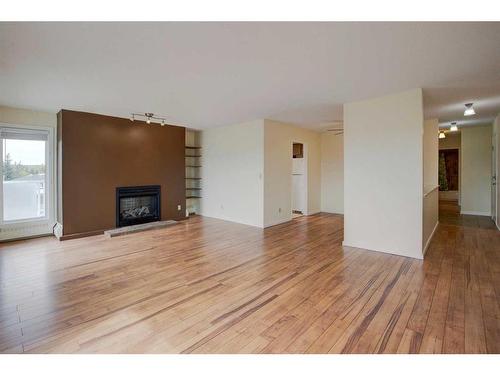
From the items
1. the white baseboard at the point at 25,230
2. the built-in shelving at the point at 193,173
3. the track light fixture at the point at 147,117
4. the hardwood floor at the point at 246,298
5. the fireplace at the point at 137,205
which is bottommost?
the hardwood floor at the point at 246,298

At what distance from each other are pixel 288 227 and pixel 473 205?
5.46 m

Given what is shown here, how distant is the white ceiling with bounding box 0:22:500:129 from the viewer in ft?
6.75

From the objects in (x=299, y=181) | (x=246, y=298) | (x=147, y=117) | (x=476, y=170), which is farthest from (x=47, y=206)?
(x=476, y=170)

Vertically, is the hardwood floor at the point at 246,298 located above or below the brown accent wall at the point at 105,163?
below

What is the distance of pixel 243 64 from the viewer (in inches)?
106

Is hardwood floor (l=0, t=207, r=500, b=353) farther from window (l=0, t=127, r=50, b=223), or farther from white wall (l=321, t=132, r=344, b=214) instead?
white wall (l=321, t=132, r=344, b=214)

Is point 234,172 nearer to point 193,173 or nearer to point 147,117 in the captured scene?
point 193,173

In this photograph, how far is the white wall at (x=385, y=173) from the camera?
3551 mm

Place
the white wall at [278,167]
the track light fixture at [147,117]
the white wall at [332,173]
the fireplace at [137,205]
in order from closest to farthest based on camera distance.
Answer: the track light fixture at [147,117]
the fireplace at [137,205]
the white wall at [278,167]
the white wall at [332,173]

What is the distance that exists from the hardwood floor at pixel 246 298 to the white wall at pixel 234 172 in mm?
1784

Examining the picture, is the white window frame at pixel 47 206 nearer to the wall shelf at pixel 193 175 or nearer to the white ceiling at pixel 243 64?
the white ceiling at pixel 243 64

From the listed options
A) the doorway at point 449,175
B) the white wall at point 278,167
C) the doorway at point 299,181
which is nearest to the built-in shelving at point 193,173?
the white wall at point 278,167

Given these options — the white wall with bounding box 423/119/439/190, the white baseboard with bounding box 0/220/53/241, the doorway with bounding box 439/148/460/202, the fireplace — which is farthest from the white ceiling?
the doorway with bounding box 439/148/460/202

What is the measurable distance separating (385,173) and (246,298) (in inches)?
109
